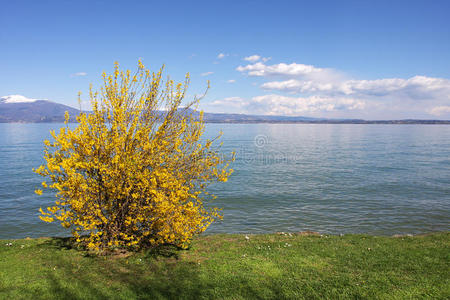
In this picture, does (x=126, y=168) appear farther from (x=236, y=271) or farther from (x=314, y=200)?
(x=314, y=200)

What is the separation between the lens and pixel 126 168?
12719 millimetres

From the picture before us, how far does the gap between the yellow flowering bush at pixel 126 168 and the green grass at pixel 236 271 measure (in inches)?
50.7

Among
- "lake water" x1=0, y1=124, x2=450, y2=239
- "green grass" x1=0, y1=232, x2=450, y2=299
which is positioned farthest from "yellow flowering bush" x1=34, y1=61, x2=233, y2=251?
"lake water" x1=0, y1=124, x2=450, y2=239

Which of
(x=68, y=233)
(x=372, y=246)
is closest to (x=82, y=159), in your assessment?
(x=68, y=233)

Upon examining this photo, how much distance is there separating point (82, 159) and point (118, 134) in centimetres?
189

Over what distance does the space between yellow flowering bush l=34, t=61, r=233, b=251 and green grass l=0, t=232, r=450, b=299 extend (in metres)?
1.29

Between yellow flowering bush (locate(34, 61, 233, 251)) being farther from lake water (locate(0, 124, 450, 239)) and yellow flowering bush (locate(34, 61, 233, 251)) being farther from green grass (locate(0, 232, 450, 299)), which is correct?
lake water (locate(0, 124, 450, 239))

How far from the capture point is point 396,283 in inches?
447

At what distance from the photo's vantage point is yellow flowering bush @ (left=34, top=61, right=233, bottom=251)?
1255 centimetres

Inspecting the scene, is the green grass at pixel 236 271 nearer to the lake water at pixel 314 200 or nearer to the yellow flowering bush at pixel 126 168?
the yellow flowering bush at pixel 126 168

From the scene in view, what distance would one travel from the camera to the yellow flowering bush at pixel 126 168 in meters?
12.6

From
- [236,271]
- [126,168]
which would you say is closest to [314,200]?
[236,271]

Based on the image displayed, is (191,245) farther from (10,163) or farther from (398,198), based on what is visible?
(10,163)

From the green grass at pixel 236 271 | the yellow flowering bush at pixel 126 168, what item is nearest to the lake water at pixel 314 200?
the green grass at pixel 236 271
